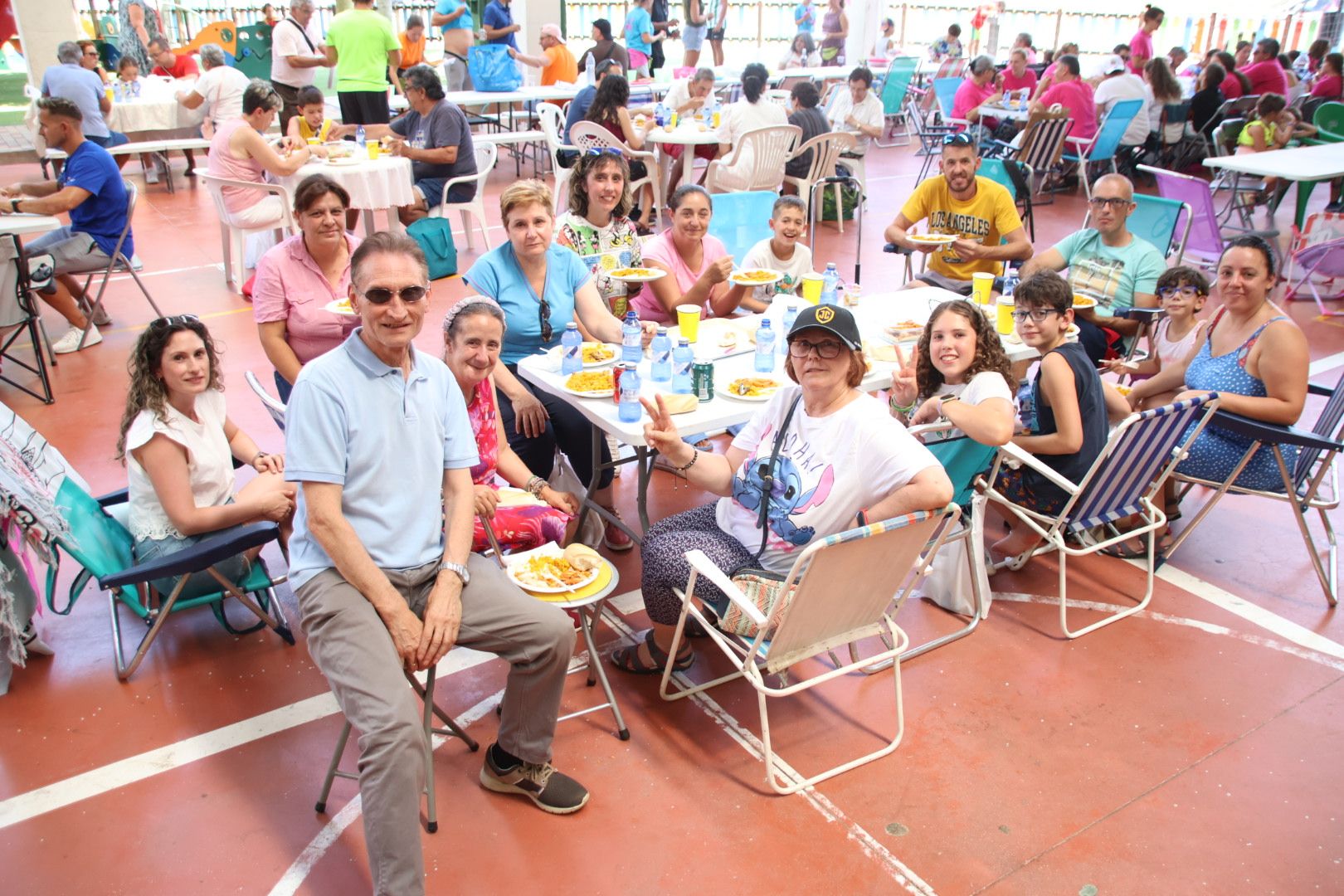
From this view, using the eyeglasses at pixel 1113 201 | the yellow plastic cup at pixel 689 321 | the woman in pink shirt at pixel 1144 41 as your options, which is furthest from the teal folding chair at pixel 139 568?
the woman in pink shirt at pixel 1144 41

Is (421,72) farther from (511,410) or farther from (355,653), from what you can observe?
(355,653)

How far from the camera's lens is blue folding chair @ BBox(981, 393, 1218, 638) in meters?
3.33

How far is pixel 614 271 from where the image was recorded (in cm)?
446

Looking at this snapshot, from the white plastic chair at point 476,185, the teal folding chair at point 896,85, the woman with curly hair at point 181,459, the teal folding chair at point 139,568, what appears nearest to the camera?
the teal folding chair at point 139,568

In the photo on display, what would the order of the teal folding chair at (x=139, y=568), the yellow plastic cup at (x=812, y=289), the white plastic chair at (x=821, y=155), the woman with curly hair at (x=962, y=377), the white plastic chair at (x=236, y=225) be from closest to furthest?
the teal folding chair at (x=139, y=568)
the woman with curly hair at (x=962, y=377)
the yellow plastic cup at (x=812, y=289)
the white plastic chair at (x=236, y=225)
the white plastic chair at (x=821, y=155)

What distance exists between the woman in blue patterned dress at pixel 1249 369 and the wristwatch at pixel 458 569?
9.33ft

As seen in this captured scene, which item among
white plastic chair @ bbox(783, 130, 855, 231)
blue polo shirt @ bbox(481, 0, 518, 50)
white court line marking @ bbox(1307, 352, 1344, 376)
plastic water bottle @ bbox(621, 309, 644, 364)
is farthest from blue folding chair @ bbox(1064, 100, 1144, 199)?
plastic water bottle @ bbox(621, 309, 644, 364)

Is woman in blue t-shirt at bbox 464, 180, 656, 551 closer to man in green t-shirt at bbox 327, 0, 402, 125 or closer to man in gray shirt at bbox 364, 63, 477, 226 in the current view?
man in gray shirt at bbox 364, 63, 477, 226

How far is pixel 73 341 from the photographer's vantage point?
20.4 feet

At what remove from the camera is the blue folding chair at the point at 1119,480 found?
3326 millimetres

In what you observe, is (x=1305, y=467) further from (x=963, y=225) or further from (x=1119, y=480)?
(x=963, y=225)

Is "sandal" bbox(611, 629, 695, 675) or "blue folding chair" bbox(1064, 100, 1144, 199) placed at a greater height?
"blue folding chair" bbox(1064, 100, 1144, 199)

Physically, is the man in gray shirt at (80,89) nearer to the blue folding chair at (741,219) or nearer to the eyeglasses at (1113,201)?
the blue folding chair at (741,219)

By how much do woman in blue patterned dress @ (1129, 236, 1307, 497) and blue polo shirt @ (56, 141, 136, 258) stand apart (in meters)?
6.03
